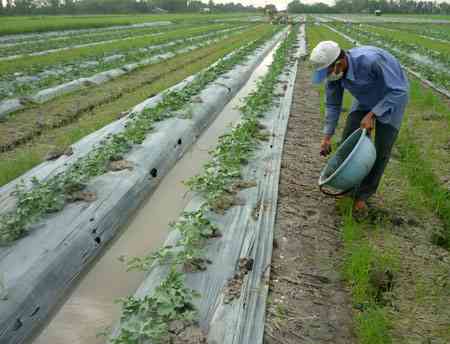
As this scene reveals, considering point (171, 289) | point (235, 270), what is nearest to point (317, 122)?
point (235, 270)

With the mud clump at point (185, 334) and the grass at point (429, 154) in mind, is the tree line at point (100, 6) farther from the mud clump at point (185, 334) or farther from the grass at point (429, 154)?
the mud clump at point (185, 334)

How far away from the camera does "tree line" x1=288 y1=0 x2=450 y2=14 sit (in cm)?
7225

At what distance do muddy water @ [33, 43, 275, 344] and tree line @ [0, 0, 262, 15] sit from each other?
42467 millimetres

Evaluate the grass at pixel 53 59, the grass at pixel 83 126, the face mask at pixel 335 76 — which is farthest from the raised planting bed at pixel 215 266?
the grass at pixel 53 59

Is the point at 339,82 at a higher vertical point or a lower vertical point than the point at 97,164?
higher

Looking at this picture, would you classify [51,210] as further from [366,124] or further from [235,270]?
[366,124]

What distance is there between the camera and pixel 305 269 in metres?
3.03

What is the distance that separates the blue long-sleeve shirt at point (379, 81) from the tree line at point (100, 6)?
144 feet

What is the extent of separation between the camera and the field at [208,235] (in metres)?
2.46

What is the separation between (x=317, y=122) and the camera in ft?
22.4

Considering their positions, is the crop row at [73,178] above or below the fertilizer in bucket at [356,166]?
below

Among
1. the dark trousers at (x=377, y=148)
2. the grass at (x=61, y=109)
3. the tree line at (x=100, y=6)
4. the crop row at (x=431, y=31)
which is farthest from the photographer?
the tree line at (x=100, y=6)

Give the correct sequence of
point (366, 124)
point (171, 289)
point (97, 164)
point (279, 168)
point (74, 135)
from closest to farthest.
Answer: point (171, 289) → point (366, 124) → point (97, 164) → point (279, 168) → point (74, 135)

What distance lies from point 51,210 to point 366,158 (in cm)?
267
